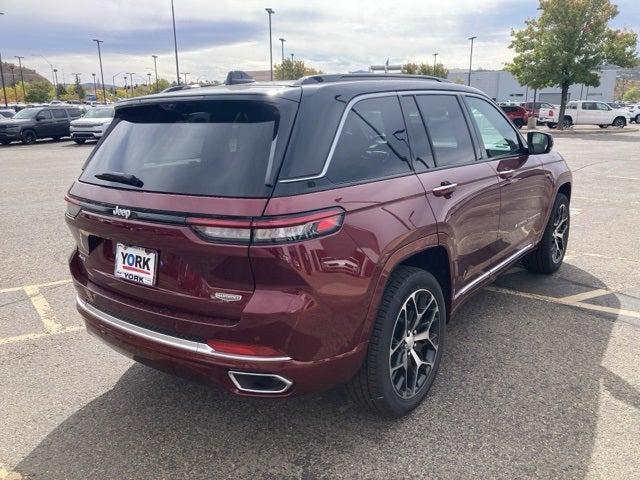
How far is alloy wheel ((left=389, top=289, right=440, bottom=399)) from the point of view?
9.23 ft

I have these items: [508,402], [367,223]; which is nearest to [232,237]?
[367,223]

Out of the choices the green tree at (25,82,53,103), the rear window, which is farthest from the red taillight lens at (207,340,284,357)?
the green tree at (25,82,53,103)

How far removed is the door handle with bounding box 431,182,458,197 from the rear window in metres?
1.11

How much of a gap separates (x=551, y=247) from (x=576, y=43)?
91.3 feet

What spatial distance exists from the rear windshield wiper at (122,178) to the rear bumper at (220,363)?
69cm

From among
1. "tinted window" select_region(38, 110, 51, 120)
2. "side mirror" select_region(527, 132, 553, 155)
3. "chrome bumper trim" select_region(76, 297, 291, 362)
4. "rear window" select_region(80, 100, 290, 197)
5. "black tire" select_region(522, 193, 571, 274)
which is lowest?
"black tire" select_region(522, 193, 571, 274)

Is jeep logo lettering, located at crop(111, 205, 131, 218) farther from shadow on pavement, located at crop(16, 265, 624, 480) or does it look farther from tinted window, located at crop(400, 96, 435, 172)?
tinted window, located at crop(400, 96, 435, 172)

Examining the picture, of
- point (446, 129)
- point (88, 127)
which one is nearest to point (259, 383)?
point (446, 129)

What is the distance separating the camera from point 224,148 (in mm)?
2385

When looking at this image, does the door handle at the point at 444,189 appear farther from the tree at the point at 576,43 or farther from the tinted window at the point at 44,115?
the tree at the point at 576,43

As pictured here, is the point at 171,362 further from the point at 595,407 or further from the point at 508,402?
the point at 595,407

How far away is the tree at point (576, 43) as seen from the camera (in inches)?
1099

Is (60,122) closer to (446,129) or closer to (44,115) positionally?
(44,115)

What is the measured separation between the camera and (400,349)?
112 inches
